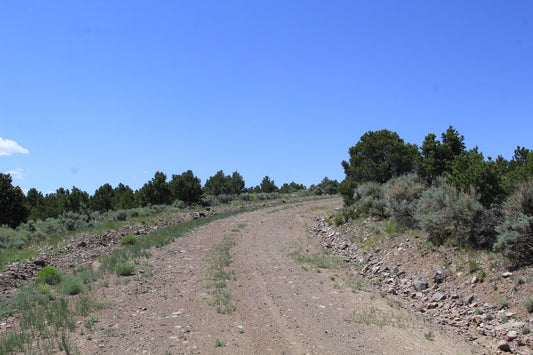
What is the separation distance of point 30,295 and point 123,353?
15.2 feet

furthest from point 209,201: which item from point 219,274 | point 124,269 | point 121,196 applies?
point 219,274

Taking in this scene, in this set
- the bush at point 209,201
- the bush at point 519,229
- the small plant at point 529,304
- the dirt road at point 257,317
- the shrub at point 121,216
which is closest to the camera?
the dirt road at point 257,317

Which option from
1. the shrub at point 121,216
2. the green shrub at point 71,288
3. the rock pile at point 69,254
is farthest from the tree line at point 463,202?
the shrub at point 121,216

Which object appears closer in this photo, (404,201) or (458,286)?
(458,286)

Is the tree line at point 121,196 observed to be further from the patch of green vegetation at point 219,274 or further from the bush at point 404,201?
the bush at point 404,201

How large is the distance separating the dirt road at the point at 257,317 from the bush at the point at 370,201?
584 cm

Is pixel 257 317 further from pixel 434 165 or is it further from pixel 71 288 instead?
pixel 434 165

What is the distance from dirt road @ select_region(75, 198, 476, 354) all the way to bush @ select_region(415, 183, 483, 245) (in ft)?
9.54

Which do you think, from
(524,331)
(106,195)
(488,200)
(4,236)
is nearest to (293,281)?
(524,331)

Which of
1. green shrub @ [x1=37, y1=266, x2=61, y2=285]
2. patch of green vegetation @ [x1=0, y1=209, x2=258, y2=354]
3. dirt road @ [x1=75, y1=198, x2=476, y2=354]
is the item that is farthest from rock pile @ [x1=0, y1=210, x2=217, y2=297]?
dirt road @ [x1=75, y1=198, x2=476, y2=354]

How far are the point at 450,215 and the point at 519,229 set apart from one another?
244 cm

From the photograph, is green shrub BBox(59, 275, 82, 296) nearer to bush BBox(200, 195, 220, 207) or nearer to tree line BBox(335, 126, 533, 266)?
tree line BBox(335, 126, 533, 266)

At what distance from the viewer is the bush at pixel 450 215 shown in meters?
10.5

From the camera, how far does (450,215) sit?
11078 millimetres
